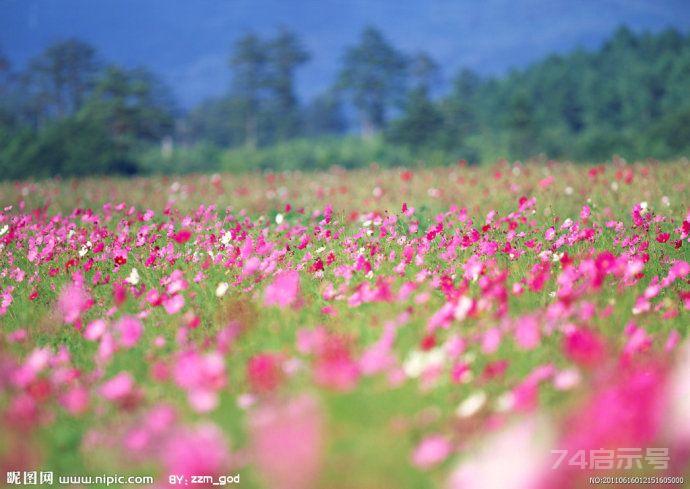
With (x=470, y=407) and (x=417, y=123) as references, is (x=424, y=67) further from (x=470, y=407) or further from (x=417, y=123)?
(x=470, y=407)

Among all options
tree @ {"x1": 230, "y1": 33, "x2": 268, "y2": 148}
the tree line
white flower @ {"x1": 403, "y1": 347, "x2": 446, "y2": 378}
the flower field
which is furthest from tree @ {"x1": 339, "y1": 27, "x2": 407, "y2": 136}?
white flower @ {"x1": 403, "y1": 347, "x2": 446, "y2": 378}

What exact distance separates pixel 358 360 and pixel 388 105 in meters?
55.2

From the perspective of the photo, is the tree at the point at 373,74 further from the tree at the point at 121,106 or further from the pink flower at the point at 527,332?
the pink flower at the point at 527,332

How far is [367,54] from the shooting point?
174 feet

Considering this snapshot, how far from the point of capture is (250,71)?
53281mm

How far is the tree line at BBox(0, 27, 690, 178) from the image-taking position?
963 inches

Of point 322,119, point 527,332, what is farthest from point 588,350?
point 322,119

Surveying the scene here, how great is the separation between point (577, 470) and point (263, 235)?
3946 millimetres

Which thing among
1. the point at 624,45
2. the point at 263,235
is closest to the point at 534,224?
the point at 263,235

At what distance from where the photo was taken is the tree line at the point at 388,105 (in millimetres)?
24453

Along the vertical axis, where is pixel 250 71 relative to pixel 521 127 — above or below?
above

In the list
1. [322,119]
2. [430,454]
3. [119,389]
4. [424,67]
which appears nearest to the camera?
[430,454]

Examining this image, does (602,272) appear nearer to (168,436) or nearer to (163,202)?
(168,436)

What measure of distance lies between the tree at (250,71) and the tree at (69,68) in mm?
10810
